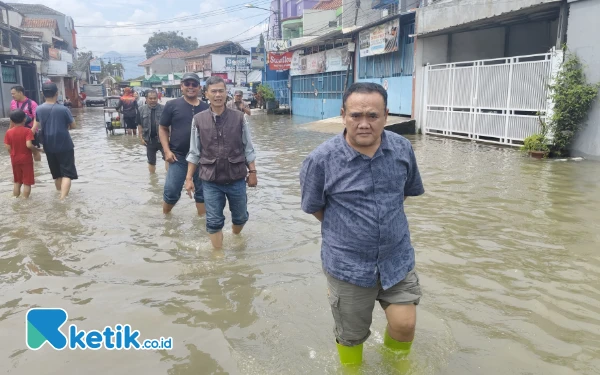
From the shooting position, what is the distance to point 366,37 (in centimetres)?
2127

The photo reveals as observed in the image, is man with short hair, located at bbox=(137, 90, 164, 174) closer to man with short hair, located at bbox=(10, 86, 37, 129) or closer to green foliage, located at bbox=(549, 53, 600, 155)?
man with short hair, located at bbox=(10, 86, 37, 129)

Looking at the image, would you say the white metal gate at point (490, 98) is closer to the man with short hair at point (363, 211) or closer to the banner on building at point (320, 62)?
the banner on building at point (320, 62)

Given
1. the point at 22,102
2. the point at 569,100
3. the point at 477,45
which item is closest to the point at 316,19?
the point at 477,45

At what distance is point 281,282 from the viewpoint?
14.8 feet

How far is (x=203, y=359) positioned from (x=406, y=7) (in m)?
26.9

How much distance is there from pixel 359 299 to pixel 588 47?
10653 millimetres

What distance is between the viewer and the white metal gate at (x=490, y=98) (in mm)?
11914

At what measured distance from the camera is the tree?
99625mm

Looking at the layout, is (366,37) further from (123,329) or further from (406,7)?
(123,329)

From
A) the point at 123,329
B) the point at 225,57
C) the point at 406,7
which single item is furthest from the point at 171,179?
the point at 225,57

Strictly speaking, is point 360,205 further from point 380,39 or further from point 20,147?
point 380,39

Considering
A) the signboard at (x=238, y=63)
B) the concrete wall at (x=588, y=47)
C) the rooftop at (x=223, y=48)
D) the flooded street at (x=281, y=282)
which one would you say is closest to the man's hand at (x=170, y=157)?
the flooded street at (x=281, y=282)

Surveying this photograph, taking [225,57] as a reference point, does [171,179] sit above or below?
below

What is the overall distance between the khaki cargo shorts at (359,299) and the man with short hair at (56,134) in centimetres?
600
